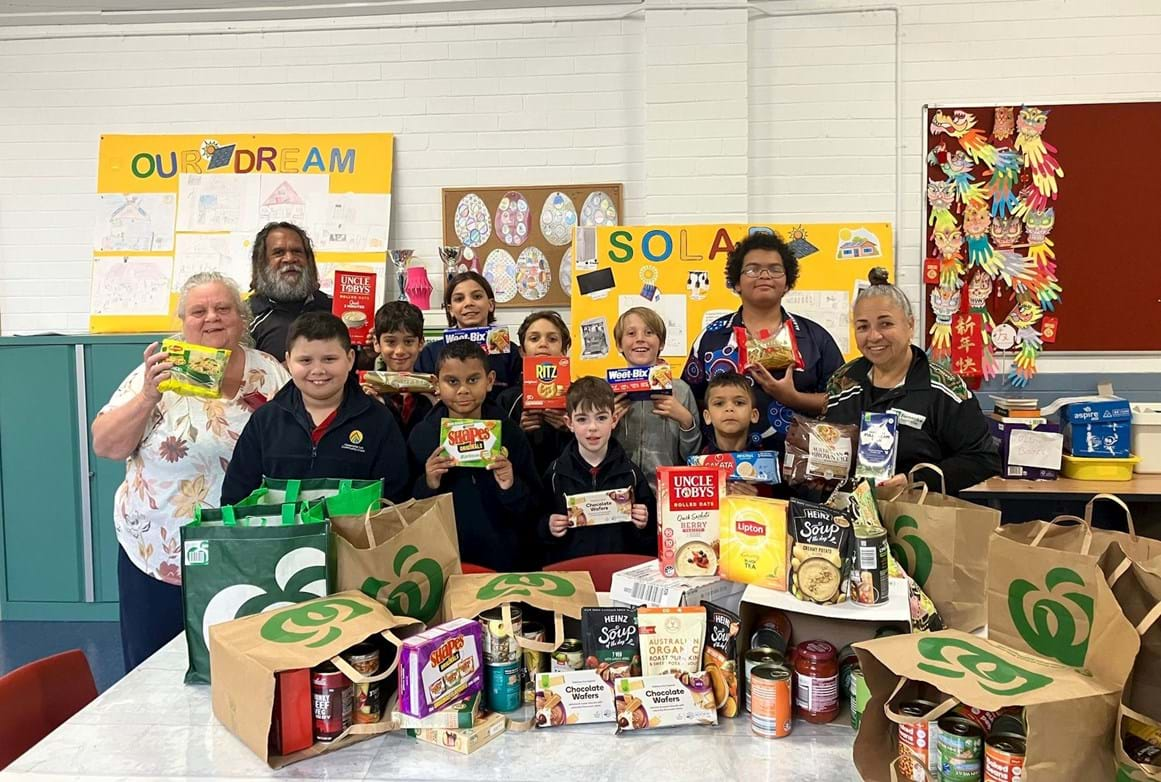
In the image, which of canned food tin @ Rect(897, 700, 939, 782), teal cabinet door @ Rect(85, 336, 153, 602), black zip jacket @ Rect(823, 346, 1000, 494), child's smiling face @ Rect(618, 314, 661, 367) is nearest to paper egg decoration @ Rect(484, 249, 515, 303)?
teal cabinet door @ Rect(85, 336, 153, 602)

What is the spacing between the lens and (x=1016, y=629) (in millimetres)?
1565

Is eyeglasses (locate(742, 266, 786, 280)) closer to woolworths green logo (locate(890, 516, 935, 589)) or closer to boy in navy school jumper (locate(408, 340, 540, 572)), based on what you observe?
boy in navy school jumper (locate(408, 340, 540, 572))

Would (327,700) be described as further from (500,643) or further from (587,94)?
(587,94)

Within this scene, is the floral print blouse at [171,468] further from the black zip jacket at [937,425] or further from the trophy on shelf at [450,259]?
the trophy on shelf at [450,259]

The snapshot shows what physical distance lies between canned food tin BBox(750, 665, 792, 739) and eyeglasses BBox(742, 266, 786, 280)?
1.92 metres

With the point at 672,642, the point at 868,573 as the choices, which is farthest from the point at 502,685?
the point at 868,573

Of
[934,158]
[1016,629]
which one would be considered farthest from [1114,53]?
[1016,629]

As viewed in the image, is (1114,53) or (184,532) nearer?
(184,532)

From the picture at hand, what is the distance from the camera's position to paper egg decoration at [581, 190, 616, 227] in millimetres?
5168

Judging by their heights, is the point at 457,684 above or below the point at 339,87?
below

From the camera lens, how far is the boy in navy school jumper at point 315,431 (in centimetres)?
250

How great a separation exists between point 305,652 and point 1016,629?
4.34 feet

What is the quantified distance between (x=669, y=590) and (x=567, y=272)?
A: 3612 mm

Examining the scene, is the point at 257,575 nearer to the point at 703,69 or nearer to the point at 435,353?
the point at 435,353
